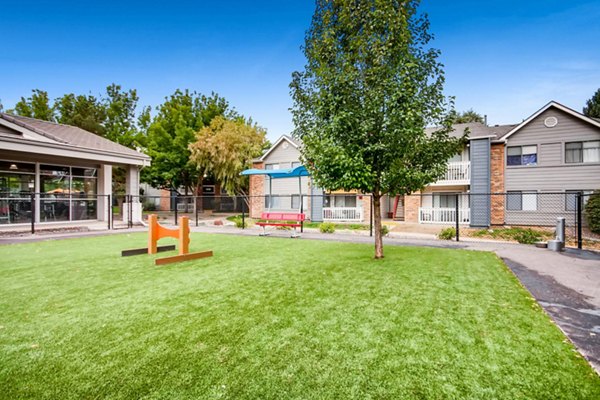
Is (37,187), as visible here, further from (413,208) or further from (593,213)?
(593,213)

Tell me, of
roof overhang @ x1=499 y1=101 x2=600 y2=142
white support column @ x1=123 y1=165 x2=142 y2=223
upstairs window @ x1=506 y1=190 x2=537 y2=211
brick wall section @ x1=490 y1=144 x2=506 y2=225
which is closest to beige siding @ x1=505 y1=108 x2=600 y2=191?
roof overhang @ x1=499 y1=101 x2=600 y2=142

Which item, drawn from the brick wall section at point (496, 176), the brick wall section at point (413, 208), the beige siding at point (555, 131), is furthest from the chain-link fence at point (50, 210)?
the beige siding at point (555, 131)

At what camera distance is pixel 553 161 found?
17469 mm

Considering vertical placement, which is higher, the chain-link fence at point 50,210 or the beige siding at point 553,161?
the beige siding at point 553,161

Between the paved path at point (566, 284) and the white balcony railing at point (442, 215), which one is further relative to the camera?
the white balcony railing at point (442, 215)

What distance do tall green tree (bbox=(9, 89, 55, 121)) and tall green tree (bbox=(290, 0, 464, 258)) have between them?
44.6 meters

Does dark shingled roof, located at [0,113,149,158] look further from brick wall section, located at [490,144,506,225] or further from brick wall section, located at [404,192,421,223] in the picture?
brick wall section, located at [490,144,506,225]

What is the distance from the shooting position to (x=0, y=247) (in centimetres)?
920

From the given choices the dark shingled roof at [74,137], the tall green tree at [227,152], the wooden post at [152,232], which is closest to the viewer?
the wooden post at [152,232]

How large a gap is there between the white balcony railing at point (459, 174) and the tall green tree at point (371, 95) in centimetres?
1361

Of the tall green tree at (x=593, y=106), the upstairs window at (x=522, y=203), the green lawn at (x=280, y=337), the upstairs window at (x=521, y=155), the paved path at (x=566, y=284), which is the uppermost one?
the tall green tree at (x=593, y=106)

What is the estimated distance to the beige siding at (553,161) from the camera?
55.0ft

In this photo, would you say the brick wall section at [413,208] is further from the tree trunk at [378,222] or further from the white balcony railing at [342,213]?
the tree trunk at [378,222]

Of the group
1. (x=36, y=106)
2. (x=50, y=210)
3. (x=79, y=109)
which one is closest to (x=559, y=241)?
(x=50, y=210)
